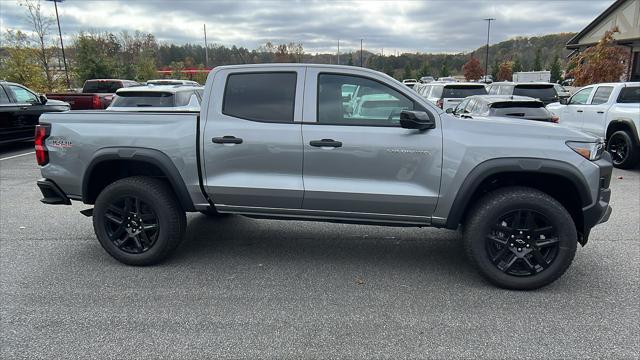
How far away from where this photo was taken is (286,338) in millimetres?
3061

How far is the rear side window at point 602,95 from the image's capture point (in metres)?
9.44

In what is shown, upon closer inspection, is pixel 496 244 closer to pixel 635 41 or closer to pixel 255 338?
pixel 255 338

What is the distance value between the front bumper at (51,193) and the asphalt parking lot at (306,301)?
578 mm

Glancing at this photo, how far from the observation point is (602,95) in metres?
9.64

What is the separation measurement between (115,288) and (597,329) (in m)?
3.78

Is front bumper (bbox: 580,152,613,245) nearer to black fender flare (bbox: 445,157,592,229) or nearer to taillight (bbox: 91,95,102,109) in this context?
black fender flare (bbox: 445,157,592,229)

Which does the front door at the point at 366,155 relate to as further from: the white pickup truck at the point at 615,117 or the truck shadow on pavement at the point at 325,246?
the white pickup truck at the point at 615,117

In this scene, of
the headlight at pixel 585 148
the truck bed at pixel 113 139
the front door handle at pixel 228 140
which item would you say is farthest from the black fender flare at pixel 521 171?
the truck bed at pixel 113 139

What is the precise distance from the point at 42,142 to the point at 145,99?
5507 millimetres

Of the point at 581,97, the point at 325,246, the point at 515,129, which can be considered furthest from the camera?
the point at 581,97

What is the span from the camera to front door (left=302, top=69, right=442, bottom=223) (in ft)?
12.1

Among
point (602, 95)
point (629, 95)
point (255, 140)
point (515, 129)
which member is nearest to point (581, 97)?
point (602, 95)

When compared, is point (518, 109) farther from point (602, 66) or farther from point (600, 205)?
point (602, 66)

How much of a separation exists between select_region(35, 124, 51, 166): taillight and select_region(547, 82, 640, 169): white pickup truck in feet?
31.6
